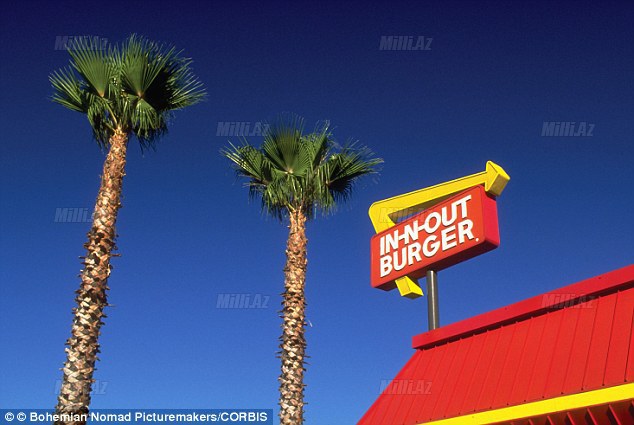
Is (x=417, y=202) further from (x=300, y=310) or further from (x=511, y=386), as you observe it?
(x=511, y=386)

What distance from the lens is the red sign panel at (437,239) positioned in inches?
579

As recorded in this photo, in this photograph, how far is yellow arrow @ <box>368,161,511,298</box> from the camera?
1484 centimetres

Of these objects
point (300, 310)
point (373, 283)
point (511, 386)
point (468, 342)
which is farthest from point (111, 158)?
point (511, 386)

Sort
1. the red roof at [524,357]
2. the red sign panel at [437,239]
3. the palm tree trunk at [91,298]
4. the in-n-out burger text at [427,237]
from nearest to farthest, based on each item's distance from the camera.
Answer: the red roof at [524,357] < the palm tree trunk at [91,298] < the red sign panel at [437,239] < the in-n-out burger text at [427,237]

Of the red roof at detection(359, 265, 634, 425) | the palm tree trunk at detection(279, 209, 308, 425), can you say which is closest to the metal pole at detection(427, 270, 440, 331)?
the red roof at detection(359, 265, 634, 425)

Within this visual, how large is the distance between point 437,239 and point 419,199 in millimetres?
1647

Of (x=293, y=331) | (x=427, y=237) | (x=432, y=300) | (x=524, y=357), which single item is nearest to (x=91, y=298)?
(x=293, y=331)

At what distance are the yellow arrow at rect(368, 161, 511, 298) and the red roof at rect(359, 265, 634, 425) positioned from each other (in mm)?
2455

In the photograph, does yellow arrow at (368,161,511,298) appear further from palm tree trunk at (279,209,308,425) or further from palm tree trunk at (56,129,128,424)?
palm tree trunk at (56,129,128,424)

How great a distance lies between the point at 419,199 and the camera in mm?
17078

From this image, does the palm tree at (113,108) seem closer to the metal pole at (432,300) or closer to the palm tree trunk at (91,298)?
the palm tree trunk at (91,298)

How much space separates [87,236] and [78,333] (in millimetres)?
2162

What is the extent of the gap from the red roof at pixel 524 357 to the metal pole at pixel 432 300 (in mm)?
996

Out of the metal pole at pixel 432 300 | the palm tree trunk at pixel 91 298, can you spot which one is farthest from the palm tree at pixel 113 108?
the metal pole at pixel 432 300
